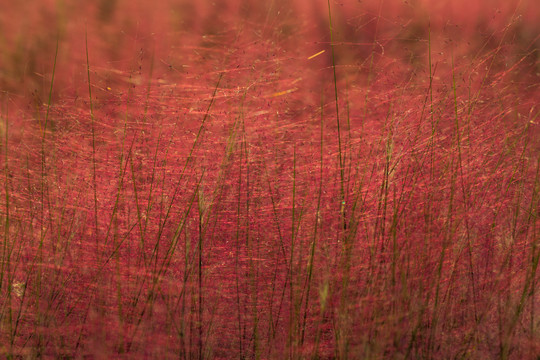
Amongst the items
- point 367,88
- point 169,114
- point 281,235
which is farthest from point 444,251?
point 169,114

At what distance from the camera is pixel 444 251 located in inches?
44.5

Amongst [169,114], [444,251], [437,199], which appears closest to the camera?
[444,251]

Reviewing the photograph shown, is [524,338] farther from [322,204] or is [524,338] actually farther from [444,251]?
[322,204]

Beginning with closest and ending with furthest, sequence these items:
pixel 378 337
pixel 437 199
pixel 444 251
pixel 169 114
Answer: pixel 378 337 < pixel 444 251 < pixel 437 199 < pixel 169 114

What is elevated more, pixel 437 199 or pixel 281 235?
pixel 437 199

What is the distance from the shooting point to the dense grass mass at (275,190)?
1099 mm

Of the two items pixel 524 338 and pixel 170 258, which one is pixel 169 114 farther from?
pixel 524 338

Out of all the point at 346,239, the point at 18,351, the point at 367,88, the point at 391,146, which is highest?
the point at 367,88

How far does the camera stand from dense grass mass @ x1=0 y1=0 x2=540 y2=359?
1.10m

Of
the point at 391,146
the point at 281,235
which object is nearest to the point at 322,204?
the point at 281,235

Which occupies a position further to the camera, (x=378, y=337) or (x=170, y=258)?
(x=170, y=258)

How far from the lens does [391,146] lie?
133 centimetres

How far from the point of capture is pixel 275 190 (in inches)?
55.4

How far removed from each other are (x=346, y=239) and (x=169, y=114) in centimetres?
74
